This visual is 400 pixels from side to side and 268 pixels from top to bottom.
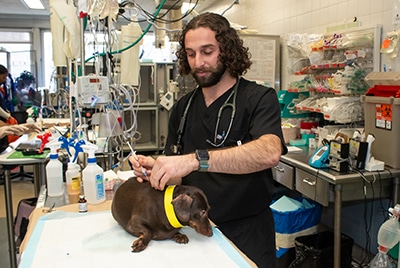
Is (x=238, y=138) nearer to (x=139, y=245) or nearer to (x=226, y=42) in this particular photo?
(x=226, y=42)

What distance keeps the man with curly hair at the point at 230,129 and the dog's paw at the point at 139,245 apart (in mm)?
327

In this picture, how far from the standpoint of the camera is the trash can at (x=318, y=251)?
8.45 feet

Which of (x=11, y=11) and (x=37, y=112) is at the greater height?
(x=11, y=11)

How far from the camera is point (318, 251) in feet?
8.42

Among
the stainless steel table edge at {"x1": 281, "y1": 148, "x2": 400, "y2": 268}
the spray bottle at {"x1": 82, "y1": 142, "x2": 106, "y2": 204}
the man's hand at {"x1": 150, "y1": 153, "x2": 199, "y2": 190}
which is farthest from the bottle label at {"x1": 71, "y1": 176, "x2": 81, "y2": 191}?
the stainless steel table edge at {"x1": 281, "y1": 148, "x2": 400, "y2": 268}

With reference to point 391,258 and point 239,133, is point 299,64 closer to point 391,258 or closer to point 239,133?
point 391,258

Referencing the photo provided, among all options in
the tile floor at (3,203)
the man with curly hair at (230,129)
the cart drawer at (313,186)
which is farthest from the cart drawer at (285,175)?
the tile floor at (3,203)

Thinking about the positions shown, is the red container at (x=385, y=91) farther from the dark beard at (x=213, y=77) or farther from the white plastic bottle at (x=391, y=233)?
the dark beard at (x=213, y=77)

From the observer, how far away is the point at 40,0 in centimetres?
695

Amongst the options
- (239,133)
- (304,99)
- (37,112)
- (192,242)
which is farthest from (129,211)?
(37,112)

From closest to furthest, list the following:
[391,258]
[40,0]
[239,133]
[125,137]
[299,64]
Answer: [239,133], [125,137], [391,258], [299,64], [40,0]

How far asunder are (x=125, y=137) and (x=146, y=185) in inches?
39.2

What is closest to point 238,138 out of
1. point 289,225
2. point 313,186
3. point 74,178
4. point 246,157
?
point 246,157

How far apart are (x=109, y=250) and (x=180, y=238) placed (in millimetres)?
211
